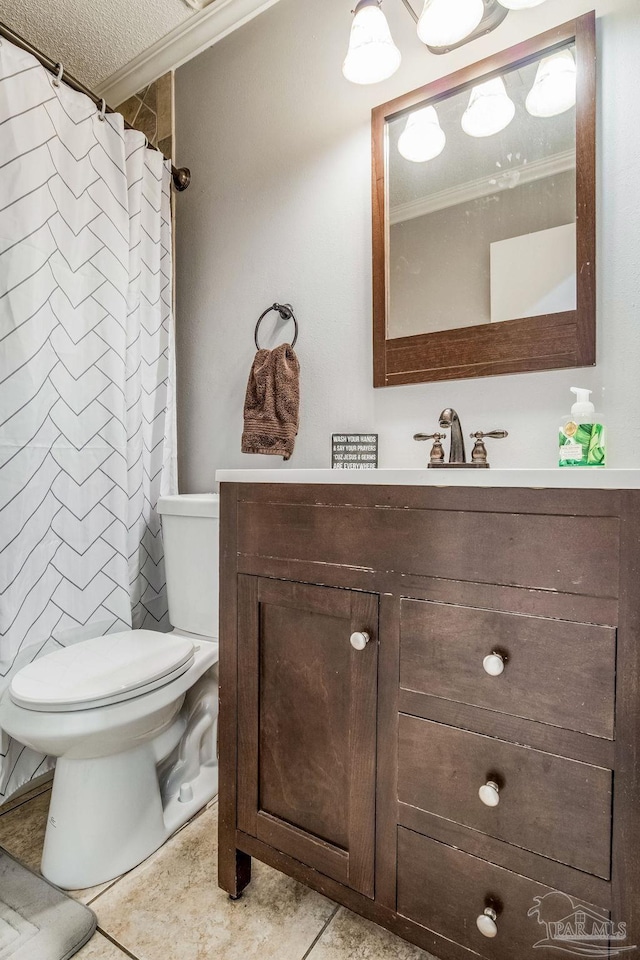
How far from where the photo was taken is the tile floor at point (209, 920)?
0.99 m

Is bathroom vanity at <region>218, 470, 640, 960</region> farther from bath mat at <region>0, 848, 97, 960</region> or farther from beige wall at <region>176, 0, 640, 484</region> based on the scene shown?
beige wall at <region>176, 0, 640, 484</region>

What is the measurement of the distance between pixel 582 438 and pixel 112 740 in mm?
1192

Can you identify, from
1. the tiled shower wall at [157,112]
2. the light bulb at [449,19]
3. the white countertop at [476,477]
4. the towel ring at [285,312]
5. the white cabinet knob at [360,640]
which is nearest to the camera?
the white countertop at [476,477]

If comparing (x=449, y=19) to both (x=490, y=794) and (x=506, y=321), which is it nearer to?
(x=506, y=321)

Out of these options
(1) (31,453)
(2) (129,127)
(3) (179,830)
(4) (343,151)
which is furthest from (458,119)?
(3) (179,830)

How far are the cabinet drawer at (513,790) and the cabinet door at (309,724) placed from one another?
3.6 inches

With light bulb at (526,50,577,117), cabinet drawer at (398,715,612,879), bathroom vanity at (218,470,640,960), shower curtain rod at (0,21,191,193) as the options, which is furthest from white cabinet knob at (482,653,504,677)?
shower curtain rod at (0,21,191,193)

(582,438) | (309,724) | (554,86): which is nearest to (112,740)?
(309,724)

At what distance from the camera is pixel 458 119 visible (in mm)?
1318

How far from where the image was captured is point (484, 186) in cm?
128

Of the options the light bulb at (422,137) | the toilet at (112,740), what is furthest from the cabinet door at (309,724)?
the light bulb at (422,137)

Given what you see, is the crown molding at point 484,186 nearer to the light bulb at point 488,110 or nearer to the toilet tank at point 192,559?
the light bulb at point 488,110

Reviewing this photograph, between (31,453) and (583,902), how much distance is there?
4.84 ft

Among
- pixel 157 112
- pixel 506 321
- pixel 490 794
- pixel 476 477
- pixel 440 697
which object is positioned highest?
pixel 157 112
